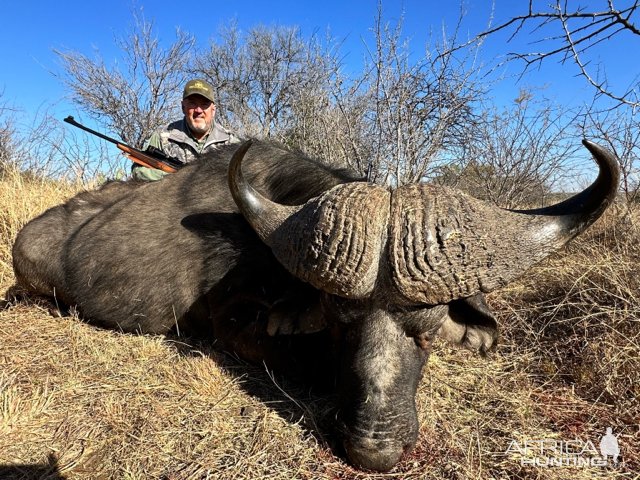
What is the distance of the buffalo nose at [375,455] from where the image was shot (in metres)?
2.12

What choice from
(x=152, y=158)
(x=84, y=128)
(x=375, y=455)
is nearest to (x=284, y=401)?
(x=375, y=455)

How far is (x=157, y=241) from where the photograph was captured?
377 cm

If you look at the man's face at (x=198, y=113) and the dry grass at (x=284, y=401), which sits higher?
the man's face at (x=198, y=113)

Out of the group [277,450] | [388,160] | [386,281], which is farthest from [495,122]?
[277,450]

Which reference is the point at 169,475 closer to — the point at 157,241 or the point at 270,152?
the point at 157,241

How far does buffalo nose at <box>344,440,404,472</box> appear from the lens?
6.94 ft

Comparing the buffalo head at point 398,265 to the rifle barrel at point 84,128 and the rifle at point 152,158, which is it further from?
the rifle barrel at point 84,128

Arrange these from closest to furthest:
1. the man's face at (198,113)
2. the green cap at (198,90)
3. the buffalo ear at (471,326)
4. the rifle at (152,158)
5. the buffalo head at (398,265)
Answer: the buffalo head at (398,265) < the buffalo ear at (471,326) < the rifle at (152,158) < the green cap at (198,90) < the man's face at (198,113)

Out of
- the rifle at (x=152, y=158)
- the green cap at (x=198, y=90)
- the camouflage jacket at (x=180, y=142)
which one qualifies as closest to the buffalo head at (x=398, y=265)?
the rifle at (x=152, y=158)

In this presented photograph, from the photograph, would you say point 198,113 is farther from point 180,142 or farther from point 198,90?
point 180,142

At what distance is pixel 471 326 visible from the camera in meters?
2.81

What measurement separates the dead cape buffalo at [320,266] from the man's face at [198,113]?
2721 millimetres

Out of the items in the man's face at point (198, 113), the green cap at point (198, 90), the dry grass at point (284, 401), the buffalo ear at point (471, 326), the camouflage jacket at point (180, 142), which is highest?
the green cap at point (198, 90)

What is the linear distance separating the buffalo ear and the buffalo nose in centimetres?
84
